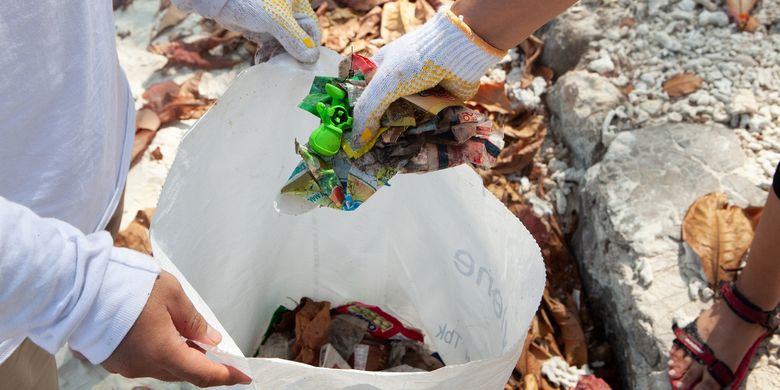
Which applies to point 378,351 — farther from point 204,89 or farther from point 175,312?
point 204,89

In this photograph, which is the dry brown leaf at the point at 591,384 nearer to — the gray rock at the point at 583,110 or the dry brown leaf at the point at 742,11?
the gray rock at the point at 583,110

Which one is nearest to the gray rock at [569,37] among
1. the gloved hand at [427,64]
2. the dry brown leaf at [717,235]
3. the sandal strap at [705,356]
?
the dry brown leaf at [717,235]

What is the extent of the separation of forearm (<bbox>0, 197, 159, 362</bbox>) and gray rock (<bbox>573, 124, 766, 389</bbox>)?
868 millimetres

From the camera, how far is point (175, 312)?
2.06ft

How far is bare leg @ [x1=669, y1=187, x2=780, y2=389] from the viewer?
103cm

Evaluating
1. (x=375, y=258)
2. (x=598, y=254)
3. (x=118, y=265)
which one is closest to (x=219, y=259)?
(x=375, y=258)

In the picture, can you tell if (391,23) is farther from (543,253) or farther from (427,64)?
(427,64)

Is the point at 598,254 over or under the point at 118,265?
under

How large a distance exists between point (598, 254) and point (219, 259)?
72 cm

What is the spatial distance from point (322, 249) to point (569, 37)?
88 centimetres

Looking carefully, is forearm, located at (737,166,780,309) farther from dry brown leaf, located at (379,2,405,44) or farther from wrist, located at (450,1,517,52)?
dry brown leaf, located at (379,2,405,44)

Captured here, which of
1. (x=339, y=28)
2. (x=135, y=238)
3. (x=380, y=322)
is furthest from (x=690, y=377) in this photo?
(x=339, y=28)

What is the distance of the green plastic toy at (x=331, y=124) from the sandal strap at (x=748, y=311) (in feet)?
2.31

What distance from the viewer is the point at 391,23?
1.71 m
